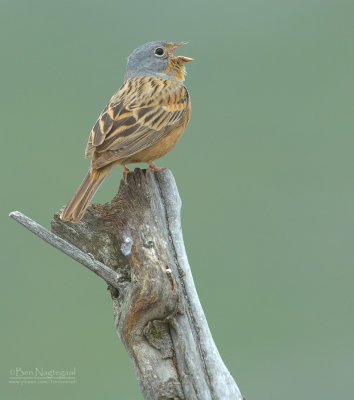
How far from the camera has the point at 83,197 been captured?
597cm

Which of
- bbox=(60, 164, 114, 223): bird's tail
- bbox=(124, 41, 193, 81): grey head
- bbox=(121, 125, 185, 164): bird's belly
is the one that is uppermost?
bbox=(124, 41, 193, 81): grey head

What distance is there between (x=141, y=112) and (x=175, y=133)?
41 cm

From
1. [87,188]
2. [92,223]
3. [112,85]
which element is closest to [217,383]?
[92,223]

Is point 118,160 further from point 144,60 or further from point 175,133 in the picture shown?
point 144,60

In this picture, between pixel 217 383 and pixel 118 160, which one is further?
pixel 118 160

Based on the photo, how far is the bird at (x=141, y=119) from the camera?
6574 mm

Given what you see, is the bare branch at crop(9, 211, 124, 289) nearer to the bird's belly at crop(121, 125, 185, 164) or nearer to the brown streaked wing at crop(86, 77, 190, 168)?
the brown streaked wing at crop(86, 77, 190, 168)

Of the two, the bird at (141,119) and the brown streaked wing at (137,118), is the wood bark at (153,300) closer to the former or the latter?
the bird at (141,119)

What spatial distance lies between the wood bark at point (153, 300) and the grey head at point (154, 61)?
256 cm

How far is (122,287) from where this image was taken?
5449 mm

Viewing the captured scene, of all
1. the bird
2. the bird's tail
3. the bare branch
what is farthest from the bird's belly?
the bare branch

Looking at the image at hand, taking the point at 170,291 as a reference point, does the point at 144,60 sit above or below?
above

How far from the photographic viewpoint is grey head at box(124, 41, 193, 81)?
8086 mm

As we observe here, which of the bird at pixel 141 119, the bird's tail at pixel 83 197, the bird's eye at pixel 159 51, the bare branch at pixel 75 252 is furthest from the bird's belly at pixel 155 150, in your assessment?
the bare branch at pixel 75 252
